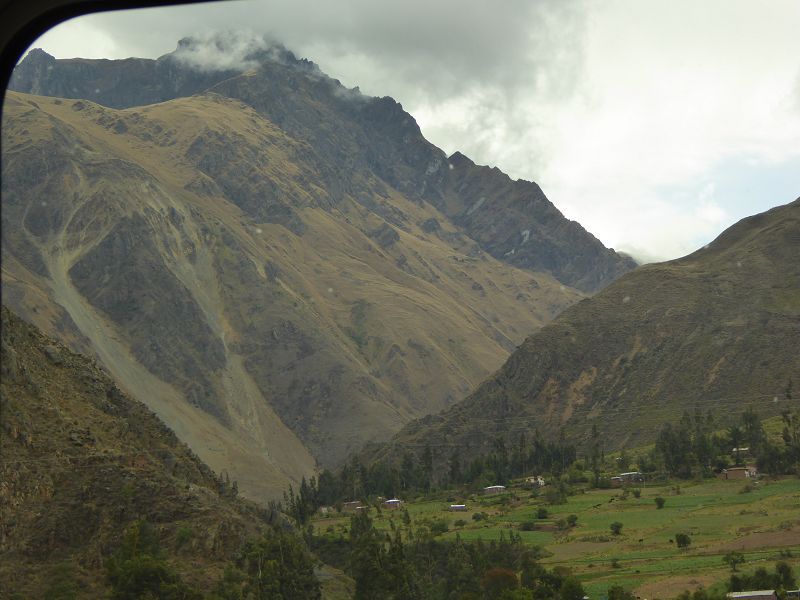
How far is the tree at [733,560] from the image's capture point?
159ft

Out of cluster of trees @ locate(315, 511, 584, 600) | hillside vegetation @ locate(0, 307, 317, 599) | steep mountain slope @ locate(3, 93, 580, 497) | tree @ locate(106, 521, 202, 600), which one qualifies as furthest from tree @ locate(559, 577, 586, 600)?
steep mountain slope @ locate(3, 93, 580, 497)

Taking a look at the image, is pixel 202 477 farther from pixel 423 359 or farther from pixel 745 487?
pixel 423 359

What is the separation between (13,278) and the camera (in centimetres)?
14500

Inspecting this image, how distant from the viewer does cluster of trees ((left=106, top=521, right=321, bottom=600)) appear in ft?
116

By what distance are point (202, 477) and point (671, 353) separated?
2748 inches

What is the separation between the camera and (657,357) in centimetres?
11219

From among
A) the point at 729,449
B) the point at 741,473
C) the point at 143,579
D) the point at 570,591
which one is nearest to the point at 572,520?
the point at 741,473

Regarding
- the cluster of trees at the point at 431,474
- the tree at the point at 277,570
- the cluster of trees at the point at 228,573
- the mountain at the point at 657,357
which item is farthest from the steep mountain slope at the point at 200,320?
the cluster of trees at the point at 228,573

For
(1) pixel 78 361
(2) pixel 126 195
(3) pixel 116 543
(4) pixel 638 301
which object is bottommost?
(3) pixel 116 543

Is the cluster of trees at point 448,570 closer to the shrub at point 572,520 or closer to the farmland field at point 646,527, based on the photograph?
the farmland field at point 646,527

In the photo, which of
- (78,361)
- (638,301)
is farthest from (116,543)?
(638,301)

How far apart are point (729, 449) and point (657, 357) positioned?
29.7 metres

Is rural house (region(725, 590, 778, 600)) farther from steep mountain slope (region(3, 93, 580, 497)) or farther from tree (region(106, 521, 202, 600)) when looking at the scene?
steep mountain slope (region(3, 93, 580, 497))

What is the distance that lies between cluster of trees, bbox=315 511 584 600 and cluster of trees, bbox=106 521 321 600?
2.93m
